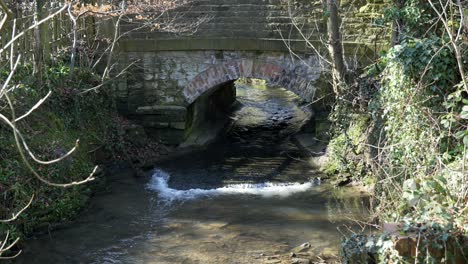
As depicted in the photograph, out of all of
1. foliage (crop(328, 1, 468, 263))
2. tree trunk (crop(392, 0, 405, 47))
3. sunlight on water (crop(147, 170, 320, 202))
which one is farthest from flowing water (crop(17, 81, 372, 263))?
tree trunk (crop(392, 0, 405, 47))

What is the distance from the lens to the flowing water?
8.24m

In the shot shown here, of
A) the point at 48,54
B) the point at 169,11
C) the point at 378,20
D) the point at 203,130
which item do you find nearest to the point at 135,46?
the point at 169,11

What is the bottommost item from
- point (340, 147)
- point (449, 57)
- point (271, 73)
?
point (340, 147)

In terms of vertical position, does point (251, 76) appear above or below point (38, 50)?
below

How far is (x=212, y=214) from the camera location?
31.9 feet

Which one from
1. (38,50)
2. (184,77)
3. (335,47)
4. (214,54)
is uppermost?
(335,47)

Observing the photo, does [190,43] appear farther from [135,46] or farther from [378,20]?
[378,20]

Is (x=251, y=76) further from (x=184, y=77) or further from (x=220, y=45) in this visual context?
(x=184, y=77)

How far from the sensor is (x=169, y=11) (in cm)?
1306

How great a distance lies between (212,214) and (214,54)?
4.68m

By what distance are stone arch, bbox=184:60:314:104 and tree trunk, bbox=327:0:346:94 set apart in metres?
1.46

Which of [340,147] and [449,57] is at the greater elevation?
[449,57]

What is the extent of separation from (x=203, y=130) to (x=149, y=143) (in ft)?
6.68

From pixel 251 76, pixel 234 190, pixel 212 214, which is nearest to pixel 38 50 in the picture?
pixel 251 76
